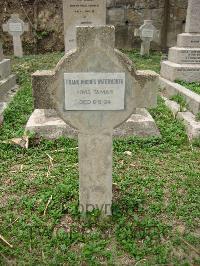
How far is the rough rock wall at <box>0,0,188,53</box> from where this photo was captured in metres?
12.2

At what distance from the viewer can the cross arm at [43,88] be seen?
2.65 m

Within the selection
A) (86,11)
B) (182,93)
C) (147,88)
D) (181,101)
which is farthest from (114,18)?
(147,88)

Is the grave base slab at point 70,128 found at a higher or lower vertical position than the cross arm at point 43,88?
lower

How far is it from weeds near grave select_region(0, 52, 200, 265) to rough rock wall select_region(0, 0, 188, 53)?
8670mm

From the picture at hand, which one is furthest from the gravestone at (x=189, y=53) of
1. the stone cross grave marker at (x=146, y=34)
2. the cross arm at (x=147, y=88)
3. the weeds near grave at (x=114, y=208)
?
the cross arm at (x=147, y=88)

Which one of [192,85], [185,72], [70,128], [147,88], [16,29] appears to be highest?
[16,29]

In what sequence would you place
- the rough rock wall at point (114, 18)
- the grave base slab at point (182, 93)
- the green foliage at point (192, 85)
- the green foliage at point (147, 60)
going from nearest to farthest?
the grave base slab at point (182, 93) < the green foliage at point (192, 85) < the green foliage at point (147, 60) < the rough rock wall at point (114, 18)

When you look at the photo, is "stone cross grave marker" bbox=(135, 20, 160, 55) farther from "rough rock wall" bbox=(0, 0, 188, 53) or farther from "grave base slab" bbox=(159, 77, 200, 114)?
"grave base slab" bbox=(159, 77, 200, 114)

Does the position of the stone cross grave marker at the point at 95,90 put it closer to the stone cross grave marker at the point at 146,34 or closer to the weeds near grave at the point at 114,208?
the weeds near grave at the point at 114,208

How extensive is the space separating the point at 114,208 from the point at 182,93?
354 cm

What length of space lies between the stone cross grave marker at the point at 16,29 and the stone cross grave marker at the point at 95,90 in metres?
9.42

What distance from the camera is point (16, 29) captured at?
11359 millimetres

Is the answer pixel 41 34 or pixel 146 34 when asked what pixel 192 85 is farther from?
pixel 41 34

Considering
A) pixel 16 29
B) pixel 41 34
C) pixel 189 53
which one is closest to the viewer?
pixel 189 53
